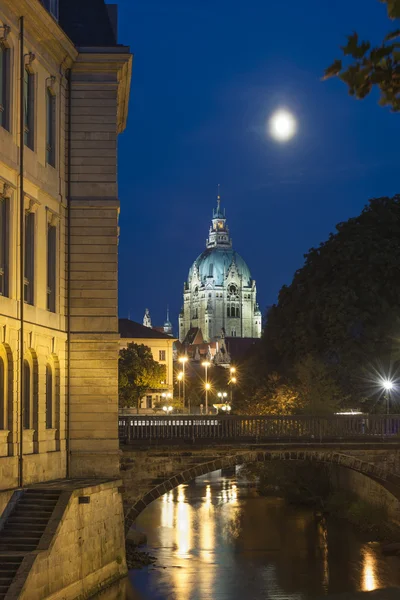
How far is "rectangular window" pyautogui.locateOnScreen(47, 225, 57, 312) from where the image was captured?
30891 millimetres

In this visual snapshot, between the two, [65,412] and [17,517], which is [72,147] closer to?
[65,412]

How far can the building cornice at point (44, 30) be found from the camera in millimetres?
27641

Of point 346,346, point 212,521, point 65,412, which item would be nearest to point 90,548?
point 65,412

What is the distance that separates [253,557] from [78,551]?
39.7 feet

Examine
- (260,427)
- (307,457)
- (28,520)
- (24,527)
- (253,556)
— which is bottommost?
(253,556)

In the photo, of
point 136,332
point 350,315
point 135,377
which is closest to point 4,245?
point 350,315

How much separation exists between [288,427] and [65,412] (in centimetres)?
993

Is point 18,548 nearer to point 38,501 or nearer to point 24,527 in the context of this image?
point 24,527

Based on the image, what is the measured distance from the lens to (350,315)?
5666 cm

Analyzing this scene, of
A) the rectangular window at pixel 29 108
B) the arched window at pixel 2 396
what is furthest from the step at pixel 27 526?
the rectangular window at pixel 29 108

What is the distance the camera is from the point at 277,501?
57750 millimetres

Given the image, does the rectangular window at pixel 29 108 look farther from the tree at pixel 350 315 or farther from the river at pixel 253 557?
the tree at pixel 350 315

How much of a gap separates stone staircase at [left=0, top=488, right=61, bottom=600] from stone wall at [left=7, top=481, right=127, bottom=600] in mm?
282

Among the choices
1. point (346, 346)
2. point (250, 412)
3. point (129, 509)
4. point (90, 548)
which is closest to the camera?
point (90, 548)
